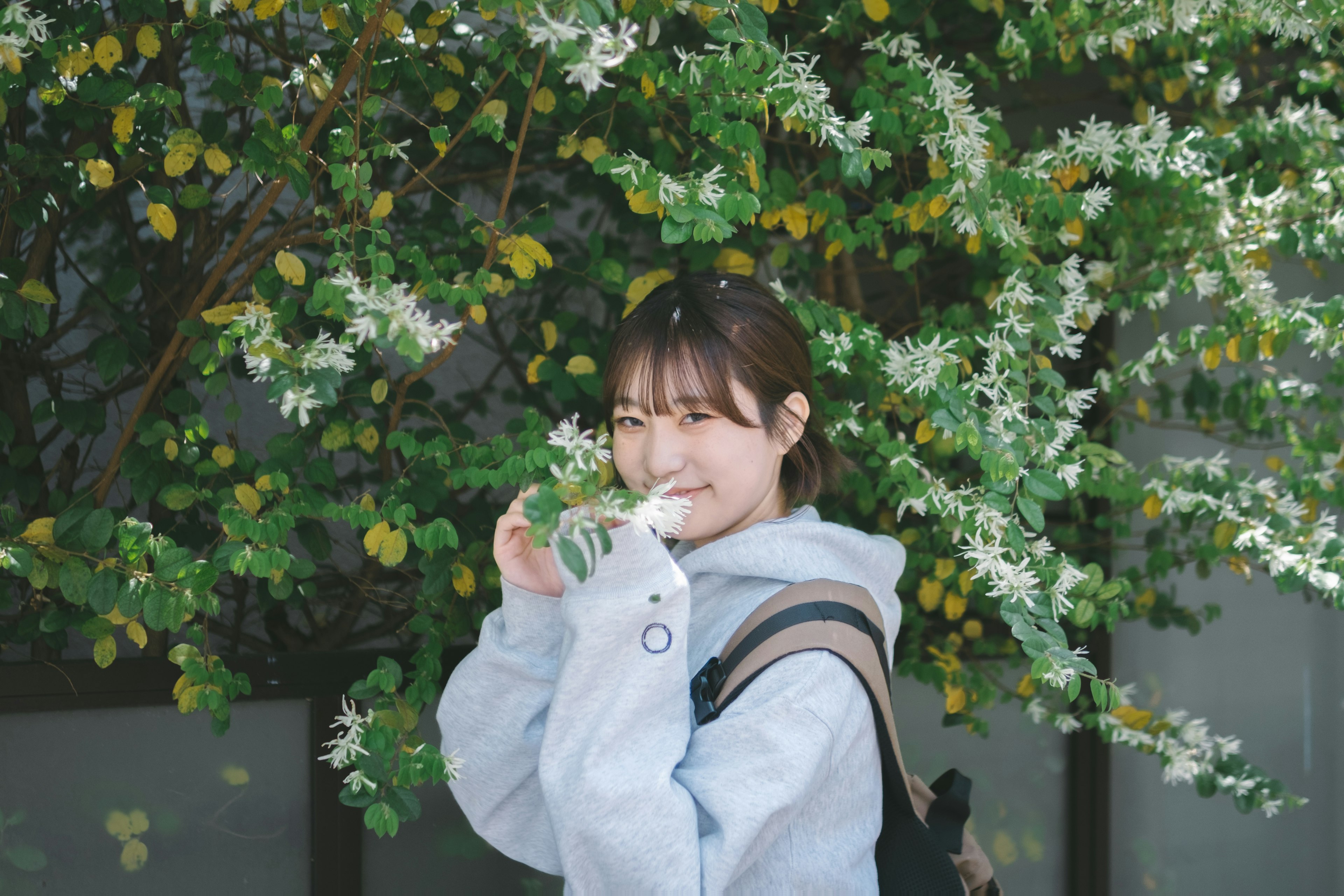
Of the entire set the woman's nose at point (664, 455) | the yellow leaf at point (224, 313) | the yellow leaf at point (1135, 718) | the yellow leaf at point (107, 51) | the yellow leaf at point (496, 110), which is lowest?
the yellow leaf at point (1135, 718)

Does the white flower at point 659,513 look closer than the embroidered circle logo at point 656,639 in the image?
Yes

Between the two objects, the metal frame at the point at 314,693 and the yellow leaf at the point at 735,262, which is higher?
the yellow leaf at the point at 735,262

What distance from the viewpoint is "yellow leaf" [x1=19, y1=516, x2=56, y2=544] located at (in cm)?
125

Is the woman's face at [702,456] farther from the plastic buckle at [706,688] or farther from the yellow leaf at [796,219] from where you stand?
the yellow leaf at [796,219]

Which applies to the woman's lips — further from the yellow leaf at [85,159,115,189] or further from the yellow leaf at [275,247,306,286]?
the yellow leaf at [85,159,115,189]

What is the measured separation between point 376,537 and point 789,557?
20.9 inches

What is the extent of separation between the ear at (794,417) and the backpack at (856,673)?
204 millimetres

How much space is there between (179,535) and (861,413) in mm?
1139

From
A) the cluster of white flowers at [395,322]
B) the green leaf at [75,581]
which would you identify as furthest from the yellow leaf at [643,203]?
the green leaf at [75,581]

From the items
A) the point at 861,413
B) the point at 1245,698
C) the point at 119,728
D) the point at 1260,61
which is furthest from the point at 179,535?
the point at 1260,61

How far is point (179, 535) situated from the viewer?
156 cm

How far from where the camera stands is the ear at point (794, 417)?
129 cm

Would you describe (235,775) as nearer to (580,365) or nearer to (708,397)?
(580,365)

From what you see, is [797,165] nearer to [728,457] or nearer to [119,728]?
[728,457]
